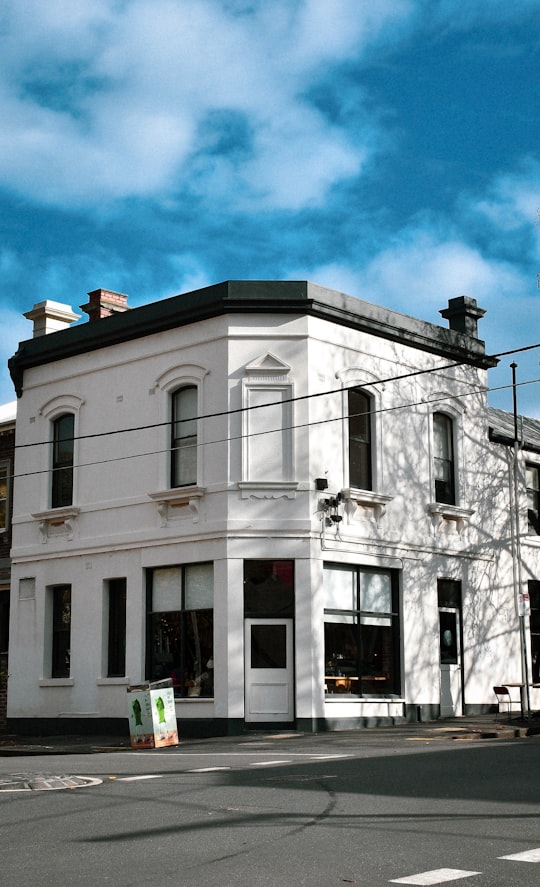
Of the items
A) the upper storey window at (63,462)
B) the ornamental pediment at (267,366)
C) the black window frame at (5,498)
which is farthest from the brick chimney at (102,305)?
the ornamental pediment at (267,366)

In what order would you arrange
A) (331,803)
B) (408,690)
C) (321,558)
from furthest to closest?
(408,690)
(321,558)
(331,803)

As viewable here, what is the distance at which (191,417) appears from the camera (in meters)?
25.3

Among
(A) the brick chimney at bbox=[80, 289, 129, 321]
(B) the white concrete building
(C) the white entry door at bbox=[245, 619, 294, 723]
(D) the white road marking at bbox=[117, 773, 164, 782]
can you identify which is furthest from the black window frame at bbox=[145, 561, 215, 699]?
(D) the white road marking at bbox=[117, 773, 164, 782]

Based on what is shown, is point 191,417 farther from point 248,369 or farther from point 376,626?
point 376,626

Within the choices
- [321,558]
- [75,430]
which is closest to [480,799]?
[321,558]

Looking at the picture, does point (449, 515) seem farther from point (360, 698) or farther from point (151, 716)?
point (151, 716)

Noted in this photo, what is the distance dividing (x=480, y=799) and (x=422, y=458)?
55.7 feet

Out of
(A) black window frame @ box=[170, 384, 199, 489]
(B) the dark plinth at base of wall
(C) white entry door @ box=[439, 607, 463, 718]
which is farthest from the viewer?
(C) white entry door @ box=[439, 607, 463, 718]

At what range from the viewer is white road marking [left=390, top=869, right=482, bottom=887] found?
672 centimetres

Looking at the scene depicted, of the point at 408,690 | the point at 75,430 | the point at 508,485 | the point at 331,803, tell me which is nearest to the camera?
the point at 331,803

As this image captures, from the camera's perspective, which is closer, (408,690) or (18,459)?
(408,690)

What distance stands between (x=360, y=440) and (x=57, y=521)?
7.49 m

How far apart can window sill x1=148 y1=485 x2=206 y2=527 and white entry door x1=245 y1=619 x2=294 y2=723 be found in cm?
267

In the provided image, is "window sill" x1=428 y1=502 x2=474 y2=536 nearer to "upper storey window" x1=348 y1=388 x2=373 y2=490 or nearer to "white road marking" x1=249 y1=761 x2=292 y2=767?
"upper storey window" x1=348 y1=388 x2=373 y2=490
